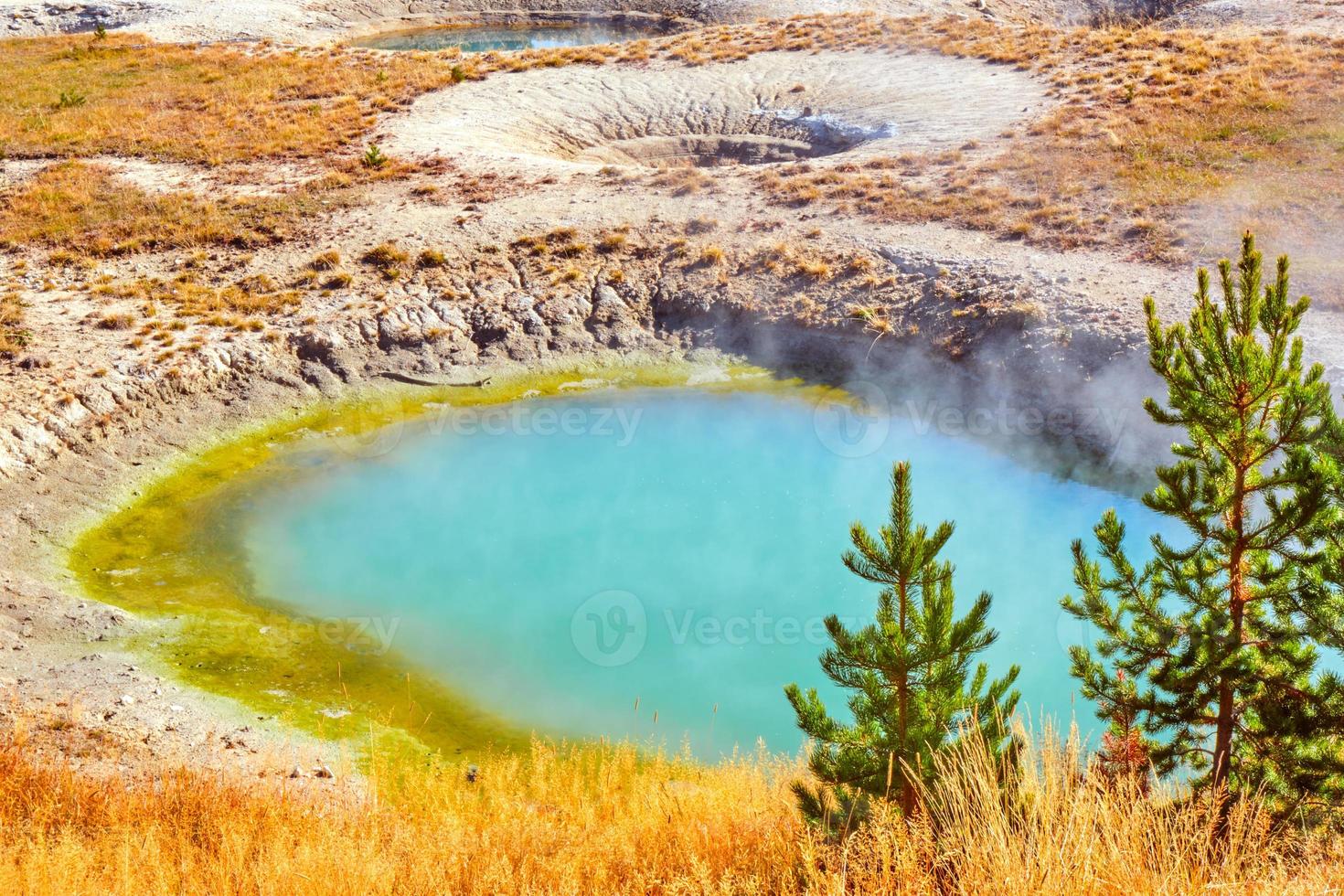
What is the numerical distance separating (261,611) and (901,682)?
9.36 meters

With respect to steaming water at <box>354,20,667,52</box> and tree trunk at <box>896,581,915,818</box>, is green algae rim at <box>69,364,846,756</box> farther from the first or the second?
steaming water at <box>354,20,667,52</box>

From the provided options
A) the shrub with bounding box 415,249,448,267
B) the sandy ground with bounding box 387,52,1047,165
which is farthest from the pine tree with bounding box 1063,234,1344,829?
the sandy ground with bounding box 387,52,1047,165

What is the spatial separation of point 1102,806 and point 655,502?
35.1ft

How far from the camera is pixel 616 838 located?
283 inches

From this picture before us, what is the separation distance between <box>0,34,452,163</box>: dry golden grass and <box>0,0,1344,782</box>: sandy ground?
5.31ft

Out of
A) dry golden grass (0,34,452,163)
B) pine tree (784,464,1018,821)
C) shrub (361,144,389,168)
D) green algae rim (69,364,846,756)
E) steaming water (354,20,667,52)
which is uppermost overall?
steaming water (354,20,667,52)

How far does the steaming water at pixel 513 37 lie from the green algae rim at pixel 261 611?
3249 cm

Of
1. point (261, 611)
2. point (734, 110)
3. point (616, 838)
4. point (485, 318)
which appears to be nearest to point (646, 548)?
point (261, 611)

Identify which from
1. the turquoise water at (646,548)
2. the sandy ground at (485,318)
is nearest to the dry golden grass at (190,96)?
the sandy ground at (485,318)

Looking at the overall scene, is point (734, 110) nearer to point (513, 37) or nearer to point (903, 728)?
point (513, 37)

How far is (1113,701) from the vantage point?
7.30 m

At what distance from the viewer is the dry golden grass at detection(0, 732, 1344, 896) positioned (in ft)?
17.9

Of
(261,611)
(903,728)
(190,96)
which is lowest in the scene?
(261,611)

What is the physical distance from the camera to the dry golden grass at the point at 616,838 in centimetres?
546
